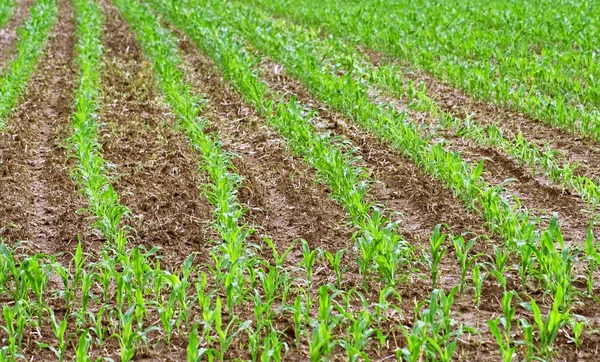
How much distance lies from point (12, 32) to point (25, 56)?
13.8 feet

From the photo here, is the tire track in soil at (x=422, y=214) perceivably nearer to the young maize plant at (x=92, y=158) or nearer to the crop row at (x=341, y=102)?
Result: the crop row at (x=341, y=102)

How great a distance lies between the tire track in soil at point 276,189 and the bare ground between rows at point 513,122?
209cm

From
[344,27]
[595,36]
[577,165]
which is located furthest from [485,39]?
[577,165]

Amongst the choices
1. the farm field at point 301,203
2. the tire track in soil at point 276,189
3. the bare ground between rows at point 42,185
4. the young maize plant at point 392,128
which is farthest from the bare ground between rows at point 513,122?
the bare ground between rows at point 42,185

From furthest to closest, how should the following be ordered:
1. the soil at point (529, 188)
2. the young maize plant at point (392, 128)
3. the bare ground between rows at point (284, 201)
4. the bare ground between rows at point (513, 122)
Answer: the bare ground between rows at point (513, 122) → the soil at point (529, 188) → the young maize plant at point (392, 128) → the bare ground between rows at point (284, 201)

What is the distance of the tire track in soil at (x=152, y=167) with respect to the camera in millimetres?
5293

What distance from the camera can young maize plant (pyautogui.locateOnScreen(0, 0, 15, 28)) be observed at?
627 inches

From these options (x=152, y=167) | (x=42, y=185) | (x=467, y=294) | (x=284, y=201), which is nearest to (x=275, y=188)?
(x=284, y=201)

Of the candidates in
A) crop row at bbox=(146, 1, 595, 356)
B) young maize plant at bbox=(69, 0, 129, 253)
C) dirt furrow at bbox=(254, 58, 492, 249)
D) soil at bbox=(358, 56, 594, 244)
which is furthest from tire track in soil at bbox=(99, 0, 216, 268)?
soil at bbox=(358, 56, 594, 244)

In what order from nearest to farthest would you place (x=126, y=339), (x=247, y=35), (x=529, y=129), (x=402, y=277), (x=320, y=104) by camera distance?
(x=126, y=339) < (x=402, y=277) < (x=529, y=129) < (x=320, y=104) < (x=247, y=35)

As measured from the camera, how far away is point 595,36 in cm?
1144

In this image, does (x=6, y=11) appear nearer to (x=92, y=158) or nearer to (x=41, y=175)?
(x=41, y=175)

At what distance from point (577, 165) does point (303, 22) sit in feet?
33.0

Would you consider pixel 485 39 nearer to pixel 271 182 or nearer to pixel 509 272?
pixel 271 182
